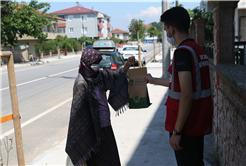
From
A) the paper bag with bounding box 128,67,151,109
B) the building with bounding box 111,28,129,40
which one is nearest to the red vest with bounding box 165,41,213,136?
the paper bag with bounding box 128,67,151,109

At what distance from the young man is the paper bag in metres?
0.83

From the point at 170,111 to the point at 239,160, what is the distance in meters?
0.86

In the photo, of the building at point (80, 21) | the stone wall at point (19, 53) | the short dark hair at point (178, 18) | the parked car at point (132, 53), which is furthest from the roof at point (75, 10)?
the short dark hair at point (178, 18)

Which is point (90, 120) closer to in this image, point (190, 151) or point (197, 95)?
Result: point (190, 151)

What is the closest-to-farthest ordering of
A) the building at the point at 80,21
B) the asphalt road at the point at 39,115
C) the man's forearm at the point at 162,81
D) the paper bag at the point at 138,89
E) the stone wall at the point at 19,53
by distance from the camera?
1. the man's forearm at the point at 162,81
2. the paper bag at the point at 138,89
3. the asphalt road at the point at 39,115
4. the stone wall at the point at 19,53
5. the building at the point at 80,21

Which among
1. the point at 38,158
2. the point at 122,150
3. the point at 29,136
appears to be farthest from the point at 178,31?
the point at 29,136

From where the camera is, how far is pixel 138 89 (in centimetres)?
314

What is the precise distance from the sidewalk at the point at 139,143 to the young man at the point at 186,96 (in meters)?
1.92

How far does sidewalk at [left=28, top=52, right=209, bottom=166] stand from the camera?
4.23 m

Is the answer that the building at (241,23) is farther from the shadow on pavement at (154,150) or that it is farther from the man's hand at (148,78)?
the man's hand at (148,78)

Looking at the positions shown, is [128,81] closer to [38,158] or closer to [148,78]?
[148,78]

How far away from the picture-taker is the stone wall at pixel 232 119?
234cm

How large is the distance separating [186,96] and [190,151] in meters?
0.51

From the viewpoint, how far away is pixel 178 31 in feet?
7.42
